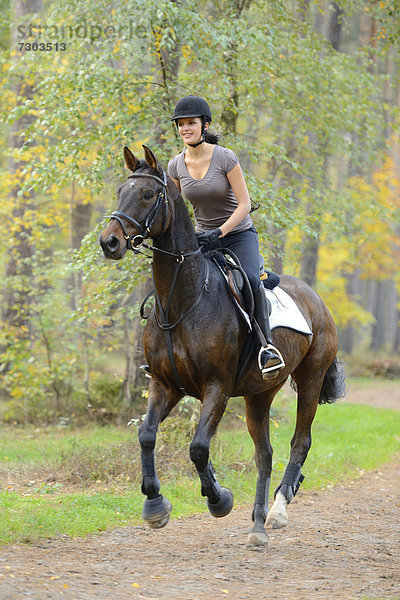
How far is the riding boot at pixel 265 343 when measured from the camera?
6258mm

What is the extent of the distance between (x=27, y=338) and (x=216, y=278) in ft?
28.9

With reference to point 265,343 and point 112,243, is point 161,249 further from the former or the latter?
point 265,343

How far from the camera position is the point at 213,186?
6.14 m

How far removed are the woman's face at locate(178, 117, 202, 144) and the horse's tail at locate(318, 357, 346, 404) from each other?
3.50 m

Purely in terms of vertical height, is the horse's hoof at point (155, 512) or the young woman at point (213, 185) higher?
the young woman at point (213, 185)

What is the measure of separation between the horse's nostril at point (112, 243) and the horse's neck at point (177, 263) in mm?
763

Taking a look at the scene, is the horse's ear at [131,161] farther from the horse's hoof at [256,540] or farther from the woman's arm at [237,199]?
the horse's hoof at [256,540]

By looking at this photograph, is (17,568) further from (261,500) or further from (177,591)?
(261,500)

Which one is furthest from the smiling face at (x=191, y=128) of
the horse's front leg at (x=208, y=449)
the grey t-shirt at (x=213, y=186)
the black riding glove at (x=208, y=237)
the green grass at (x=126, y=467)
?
the green grass at (x=126, y=467)

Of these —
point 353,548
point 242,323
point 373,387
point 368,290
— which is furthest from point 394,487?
point 368,290

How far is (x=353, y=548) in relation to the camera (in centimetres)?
677

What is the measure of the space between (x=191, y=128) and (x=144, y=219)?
1042 millimetres

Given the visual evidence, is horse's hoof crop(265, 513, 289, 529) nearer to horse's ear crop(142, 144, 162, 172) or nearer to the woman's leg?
the woman's leg

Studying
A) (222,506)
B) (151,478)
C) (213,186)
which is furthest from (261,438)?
(213,186)
